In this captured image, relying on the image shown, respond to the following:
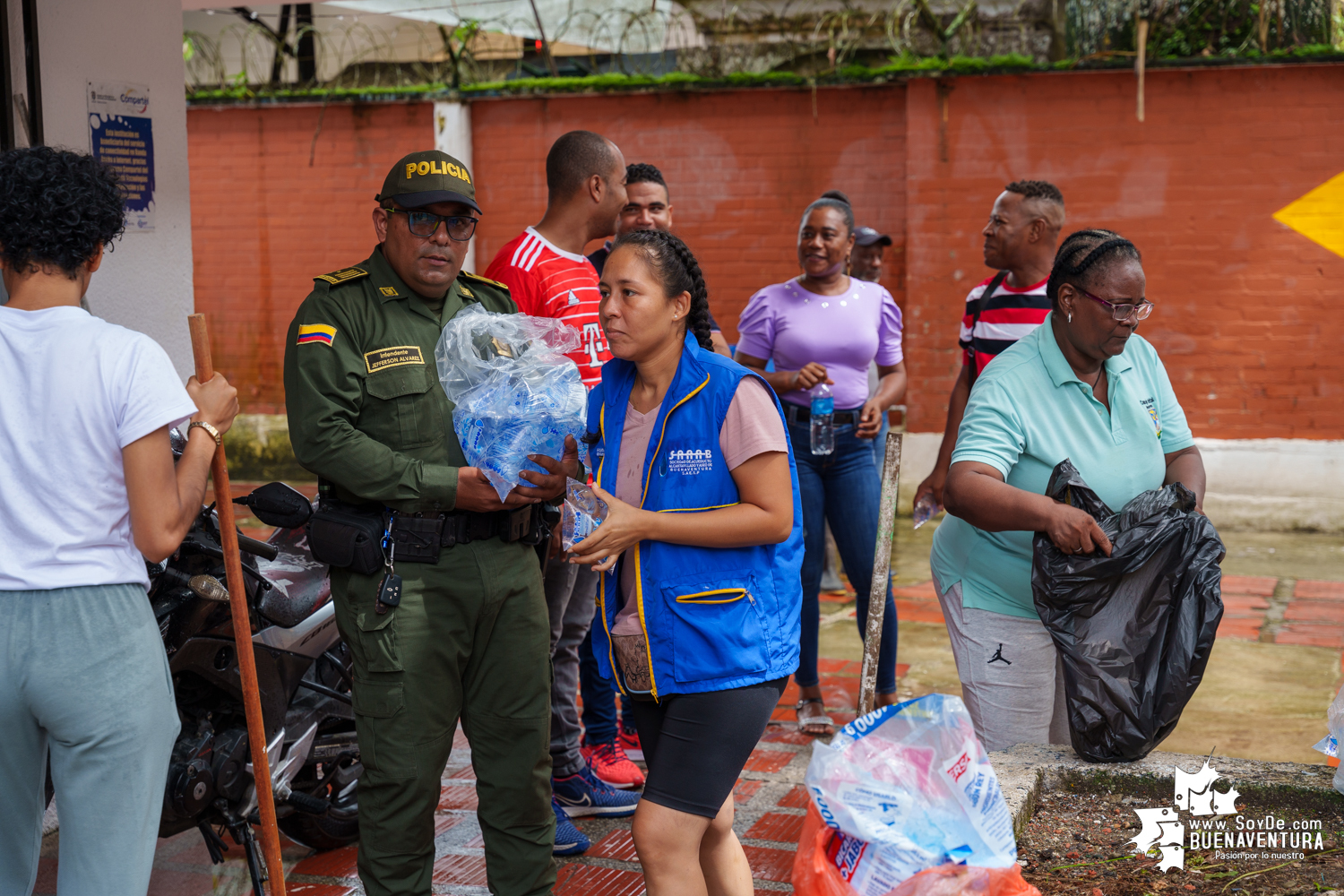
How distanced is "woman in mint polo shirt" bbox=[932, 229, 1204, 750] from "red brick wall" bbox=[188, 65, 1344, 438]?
18.7ft

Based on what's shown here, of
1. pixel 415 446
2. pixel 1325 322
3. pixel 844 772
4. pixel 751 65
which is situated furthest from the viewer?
pixel 751 65

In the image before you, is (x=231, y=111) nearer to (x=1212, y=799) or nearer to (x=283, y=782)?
(x=283, y=782)

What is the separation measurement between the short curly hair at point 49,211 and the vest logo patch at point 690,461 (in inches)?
49.8

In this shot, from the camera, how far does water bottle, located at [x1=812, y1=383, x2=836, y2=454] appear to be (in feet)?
15.6

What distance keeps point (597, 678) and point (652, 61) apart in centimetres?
675

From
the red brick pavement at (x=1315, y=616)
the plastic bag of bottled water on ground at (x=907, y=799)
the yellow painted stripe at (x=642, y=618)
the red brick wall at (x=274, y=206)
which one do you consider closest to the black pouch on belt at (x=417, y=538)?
the yellow painted stripe at (x=642, y=618)

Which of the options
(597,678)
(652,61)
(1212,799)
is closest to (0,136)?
(597,678)

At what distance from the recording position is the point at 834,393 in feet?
16.0

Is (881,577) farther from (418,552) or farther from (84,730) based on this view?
(84,730)

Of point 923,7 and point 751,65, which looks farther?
point 751,65

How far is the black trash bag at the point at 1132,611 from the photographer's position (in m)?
2.91

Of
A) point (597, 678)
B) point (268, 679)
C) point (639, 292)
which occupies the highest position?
point (639, 292)

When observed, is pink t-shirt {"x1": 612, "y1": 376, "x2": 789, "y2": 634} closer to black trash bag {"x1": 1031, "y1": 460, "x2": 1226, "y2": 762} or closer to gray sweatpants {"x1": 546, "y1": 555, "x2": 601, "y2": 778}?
black trash bag {"x1": 1031, "y1": 460, "x2": 1226, "y2": 762}

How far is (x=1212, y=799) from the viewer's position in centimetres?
302
